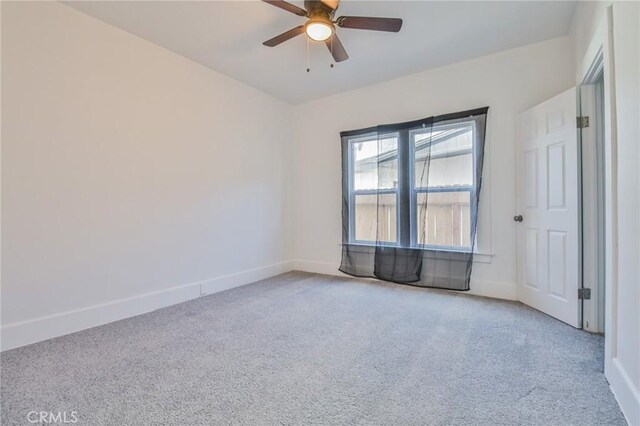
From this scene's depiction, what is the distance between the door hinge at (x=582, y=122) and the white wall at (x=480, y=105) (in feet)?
2.28

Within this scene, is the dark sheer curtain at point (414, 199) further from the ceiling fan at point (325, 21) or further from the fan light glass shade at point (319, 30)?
the fan light glass shade at point (319, 30)

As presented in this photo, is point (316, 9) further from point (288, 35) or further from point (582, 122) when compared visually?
point (582, 122)

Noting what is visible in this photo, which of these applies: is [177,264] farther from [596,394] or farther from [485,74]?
[485,74]

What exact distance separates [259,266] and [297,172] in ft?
5.38

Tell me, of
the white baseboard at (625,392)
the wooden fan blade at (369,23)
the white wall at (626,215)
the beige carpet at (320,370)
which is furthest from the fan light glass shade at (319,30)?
the white baseboard at (625,392)

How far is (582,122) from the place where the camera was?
2.46m

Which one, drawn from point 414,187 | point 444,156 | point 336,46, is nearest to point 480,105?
point 444,156

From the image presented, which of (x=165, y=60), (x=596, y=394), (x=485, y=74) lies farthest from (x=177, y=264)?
(x=485, y=74)

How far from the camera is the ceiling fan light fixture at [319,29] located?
223 centimetres

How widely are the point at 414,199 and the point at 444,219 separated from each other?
44 cm

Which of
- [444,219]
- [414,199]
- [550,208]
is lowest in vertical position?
[444,219]

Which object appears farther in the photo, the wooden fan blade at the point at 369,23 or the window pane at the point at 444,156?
the window pane at the point at 444,156

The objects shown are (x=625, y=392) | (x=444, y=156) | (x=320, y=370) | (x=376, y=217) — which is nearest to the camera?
(x=625, y=392)

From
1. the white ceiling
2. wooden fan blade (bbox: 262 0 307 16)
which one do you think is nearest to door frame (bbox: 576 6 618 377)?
the white ceiling
